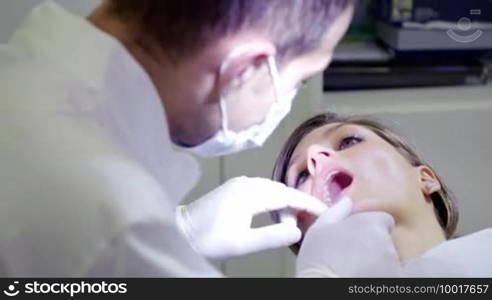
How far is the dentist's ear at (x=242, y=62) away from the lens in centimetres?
75

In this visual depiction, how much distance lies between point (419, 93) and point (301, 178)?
0.28m

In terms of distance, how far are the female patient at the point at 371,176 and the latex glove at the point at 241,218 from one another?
4 centimetres

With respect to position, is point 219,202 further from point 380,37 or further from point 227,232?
point 380,37

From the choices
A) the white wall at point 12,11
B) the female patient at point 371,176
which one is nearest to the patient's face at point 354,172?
the female patient at point 371,176

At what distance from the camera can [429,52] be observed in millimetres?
1218

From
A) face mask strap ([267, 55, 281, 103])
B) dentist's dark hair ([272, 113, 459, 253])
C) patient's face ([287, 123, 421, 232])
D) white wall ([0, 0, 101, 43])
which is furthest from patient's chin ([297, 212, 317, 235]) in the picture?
white wall ([0, 0, 101, 43])

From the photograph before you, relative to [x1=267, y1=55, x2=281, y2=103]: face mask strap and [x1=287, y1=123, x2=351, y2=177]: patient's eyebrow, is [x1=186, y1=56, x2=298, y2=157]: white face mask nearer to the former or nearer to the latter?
[x1=267, y1=55, x2=281, y2=103]: face mask strap

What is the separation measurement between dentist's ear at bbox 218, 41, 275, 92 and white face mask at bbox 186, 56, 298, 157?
25 mm

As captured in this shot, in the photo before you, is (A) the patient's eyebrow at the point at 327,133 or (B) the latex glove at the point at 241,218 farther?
(A) the patient's eyebrow at the point at 327,133

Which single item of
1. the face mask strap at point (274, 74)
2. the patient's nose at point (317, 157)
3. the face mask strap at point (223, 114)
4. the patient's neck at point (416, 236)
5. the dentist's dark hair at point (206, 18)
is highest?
the dentist's dark hair at point (206, 18)

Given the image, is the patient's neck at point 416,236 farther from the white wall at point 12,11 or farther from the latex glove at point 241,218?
the white wall at point 12,11

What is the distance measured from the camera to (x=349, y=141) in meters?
1.09

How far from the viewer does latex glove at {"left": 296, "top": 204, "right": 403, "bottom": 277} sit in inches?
33.4

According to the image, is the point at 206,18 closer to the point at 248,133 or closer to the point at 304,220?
the point at 248,133
